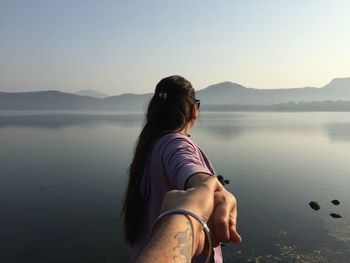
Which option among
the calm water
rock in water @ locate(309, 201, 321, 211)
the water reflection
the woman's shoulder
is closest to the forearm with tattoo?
the woman's shoulder

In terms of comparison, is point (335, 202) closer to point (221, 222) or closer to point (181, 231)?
point (221, 222)

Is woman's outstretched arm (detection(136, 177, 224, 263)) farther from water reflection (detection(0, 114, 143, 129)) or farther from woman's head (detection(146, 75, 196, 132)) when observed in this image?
water reflection (detection(0, 114, 143, 129))

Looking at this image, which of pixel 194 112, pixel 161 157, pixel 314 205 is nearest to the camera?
pixel 161 157

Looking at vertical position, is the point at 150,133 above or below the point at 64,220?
above

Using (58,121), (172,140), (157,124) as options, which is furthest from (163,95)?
(58,121)

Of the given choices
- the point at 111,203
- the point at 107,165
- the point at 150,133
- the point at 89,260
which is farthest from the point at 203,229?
the point at 107,165

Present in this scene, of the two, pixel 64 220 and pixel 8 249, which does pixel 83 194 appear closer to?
pixel 64 220

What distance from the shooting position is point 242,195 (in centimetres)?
1933

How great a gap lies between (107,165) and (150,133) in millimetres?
26560

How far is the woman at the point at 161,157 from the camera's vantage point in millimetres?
2143

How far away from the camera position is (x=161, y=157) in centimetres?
225

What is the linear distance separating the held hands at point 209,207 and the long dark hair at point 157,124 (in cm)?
106

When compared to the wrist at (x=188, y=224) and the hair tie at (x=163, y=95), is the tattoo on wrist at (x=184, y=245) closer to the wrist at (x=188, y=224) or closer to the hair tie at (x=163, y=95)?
the wrist at (x=188, y=224)

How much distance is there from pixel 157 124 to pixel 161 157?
400mm
